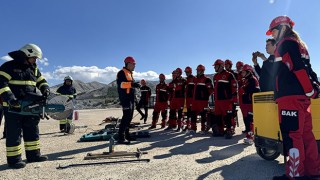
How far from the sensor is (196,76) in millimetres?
9352

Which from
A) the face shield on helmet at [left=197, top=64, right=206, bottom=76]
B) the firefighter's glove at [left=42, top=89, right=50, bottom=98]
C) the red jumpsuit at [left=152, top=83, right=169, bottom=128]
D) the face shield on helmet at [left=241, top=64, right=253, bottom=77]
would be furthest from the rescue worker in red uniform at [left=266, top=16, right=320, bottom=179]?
the red jumpsuit at [left=152, top=83, right=169, bottom=128]

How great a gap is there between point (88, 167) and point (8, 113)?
1.82 metres

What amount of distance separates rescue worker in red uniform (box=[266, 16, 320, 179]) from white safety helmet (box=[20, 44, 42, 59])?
4.30m

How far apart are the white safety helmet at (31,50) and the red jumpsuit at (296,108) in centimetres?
432

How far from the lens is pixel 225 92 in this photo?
26.9 feet

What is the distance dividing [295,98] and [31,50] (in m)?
4.65

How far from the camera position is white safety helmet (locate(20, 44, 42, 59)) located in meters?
5.34

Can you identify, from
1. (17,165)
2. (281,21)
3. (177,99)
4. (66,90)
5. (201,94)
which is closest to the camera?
(281,21)

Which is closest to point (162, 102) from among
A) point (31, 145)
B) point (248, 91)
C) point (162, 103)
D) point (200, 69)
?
point (162, 103)

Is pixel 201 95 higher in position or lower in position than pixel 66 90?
lower

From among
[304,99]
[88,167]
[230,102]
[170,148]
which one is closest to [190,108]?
[230,102]

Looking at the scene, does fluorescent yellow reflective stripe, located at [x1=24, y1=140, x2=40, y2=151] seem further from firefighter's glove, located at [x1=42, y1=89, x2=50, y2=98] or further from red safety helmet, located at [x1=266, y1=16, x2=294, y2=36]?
red safety helmet, located at [x1=266, y1=16, x2=294, y2=36]

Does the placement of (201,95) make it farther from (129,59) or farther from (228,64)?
(129,59)

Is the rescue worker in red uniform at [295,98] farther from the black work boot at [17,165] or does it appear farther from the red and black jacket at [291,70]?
the black work boot at [17,165]
